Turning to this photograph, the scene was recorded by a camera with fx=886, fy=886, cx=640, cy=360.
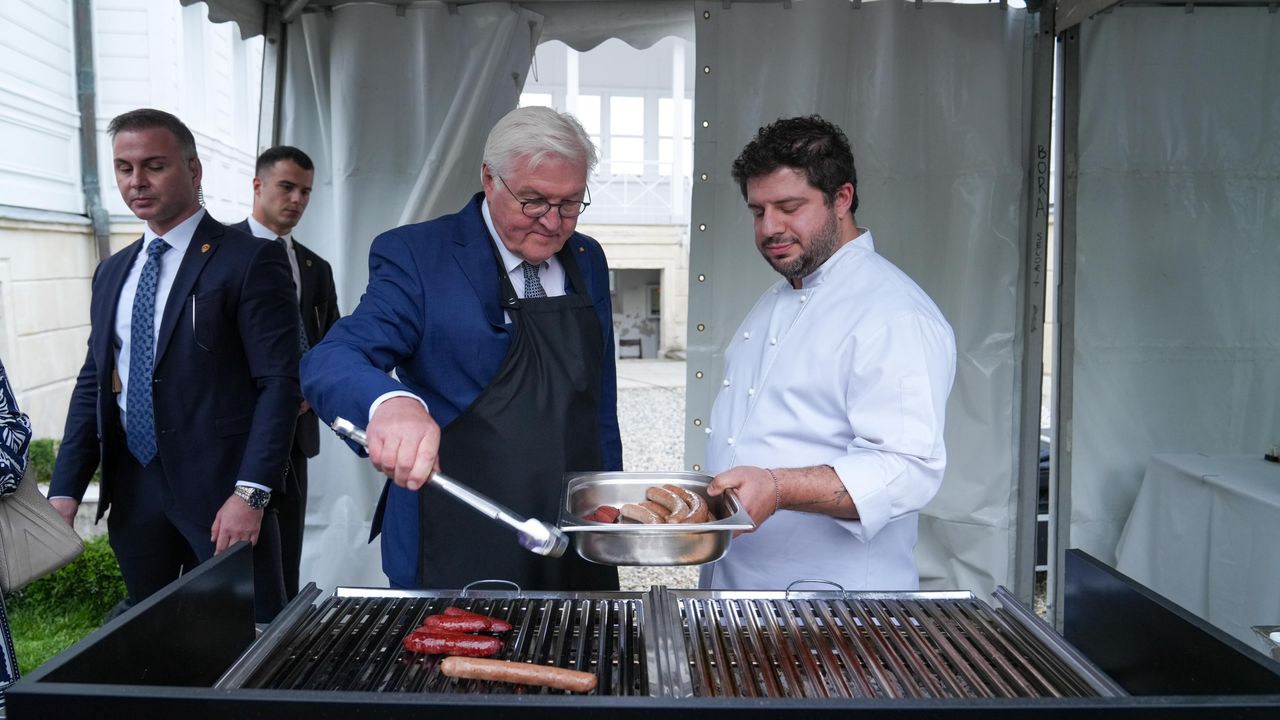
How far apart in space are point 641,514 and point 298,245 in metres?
2.63

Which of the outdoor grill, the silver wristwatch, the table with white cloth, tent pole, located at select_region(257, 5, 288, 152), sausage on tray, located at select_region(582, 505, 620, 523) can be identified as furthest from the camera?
tent pole, located at select_region(257, 5, 288, 152)

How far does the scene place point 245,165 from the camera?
29.3ft

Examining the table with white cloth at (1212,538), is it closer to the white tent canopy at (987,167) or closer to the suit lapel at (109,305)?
the white tent canopy at (987,167)

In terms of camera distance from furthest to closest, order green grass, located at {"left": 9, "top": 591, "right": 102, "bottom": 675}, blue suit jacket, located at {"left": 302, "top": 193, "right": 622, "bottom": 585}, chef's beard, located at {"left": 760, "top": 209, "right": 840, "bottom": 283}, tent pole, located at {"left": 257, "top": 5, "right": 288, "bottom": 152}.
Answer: green grass, located at {"left": 9, "top": 591, "right": 102, "bottom": 675} < tent pole, located at {"left": 257, "top": 5, "right": 288, "bottom": 152} < chef's beard, located at {"left": 760, "top": 209, "right": 840, "bottom": 283} < blue suit jacket, located at {"left": 302, "top": 193, "right": 622, "bottom": 585}

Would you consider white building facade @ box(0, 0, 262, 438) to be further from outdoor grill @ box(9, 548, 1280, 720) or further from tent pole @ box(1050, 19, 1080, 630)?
tent pole @ box(1050, 19, 1080, 630)

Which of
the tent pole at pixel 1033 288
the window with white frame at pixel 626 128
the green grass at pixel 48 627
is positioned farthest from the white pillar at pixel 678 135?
the green grass at pixel 48 627

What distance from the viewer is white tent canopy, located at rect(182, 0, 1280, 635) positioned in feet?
11.3

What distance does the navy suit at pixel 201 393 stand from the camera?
2494 mm

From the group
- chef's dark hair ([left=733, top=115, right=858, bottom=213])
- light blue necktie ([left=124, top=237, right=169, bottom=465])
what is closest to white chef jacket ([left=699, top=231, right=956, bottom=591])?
chef's dark hair ([left=733, top=115, right=858, bottom=213])

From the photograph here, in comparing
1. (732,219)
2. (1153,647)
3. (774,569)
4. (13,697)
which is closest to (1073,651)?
(1153,647)

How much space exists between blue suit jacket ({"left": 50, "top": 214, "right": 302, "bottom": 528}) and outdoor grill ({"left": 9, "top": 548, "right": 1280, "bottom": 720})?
111 cm

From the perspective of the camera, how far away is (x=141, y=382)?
8.17 ft

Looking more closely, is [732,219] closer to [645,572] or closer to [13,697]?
[645,572]

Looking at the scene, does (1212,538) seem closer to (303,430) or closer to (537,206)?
(537,206)
